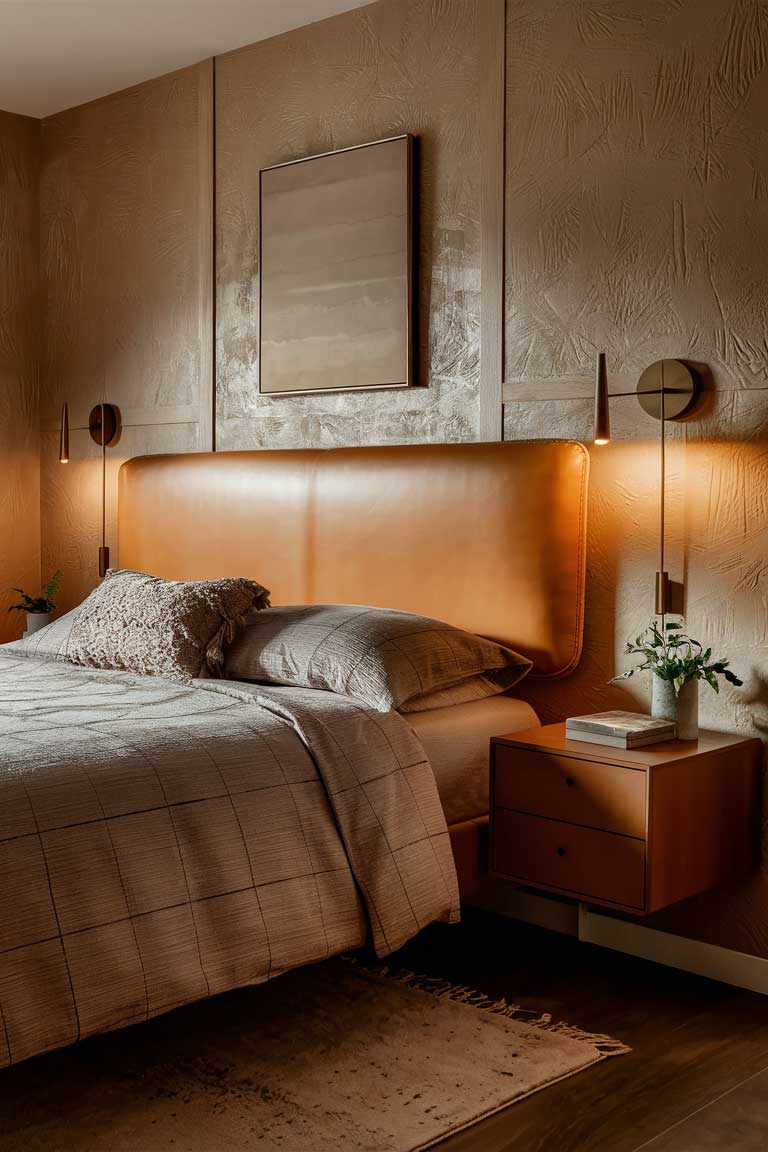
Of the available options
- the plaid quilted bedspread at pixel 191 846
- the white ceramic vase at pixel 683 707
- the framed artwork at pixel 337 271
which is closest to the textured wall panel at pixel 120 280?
the framed artwork at pixel 337 271

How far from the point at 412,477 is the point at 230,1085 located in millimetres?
1691

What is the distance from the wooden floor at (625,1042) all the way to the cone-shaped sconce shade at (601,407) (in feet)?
4.22

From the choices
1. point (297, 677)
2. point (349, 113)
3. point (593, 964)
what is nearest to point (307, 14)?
point (349, 113)

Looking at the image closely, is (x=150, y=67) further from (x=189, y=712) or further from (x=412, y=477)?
(x=189, y=712)

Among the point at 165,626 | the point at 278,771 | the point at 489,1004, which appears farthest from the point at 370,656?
the point at 489,1004

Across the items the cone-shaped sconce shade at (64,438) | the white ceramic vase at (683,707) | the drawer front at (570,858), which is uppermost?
the cone-shaped sconce shade at (64,438)

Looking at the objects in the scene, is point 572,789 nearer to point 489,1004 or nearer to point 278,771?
point 489,1004

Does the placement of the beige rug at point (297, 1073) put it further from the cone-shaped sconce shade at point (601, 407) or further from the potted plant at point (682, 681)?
the cone-shaped sconce shade at point (601, 407)

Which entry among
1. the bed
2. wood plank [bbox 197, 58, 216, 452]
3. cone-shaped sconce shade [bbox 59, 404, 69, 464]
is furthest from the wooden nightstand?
cone-shaped sconce shade [bbox 59, 404, 69, 464]

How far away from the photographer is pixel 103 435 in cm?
444

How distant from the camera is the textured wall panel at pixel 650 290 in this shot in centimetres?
277

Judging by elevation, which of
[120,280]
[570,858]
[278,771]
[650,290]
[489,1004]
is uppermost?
[120,280]

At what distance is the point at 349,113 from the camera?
3.65 metres

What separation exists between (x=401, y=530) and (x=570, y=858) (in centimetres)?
109
